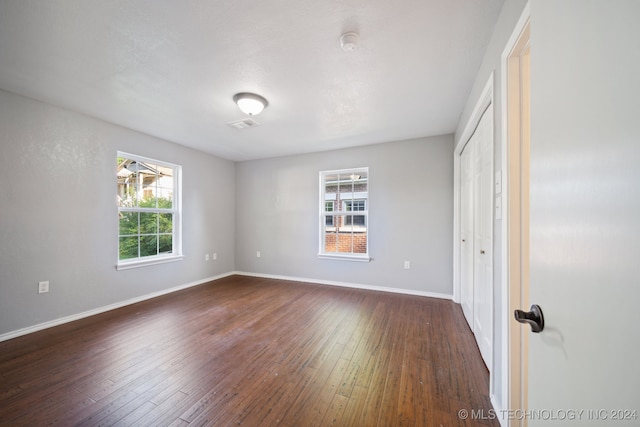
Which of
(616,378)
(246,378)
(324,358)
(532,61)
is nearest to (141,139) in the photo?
(246,378)

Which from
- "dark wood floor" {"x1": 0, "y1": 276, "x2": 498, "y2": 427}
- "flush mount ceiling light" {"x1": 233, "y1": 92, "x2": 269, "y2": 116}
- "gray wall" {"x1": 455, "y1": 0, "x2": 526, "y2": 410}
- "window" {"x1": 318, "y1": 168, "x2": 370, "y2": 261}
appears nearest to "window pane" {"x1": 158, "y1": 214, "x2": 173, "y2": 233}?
"dark wood floor" {"x1": 0, "y1": 276, "x2": 498, "y2": 427}

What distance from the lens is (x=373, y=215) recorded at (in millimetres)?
3977

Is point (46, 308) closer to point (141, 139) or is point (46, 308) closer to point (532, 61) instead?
point (141, 139)

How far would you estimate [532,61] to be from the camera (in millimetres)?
733

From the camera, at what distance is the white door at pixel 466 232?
254cm

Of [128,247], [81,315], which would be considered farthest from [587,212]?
[128,247]

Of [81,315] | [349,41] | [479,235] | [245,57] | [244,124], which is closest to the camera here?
[349,41]

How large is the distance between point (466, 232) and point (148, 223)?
183 inches

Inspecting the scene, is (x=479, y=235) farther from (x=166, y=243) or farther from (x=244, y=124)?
(x=166, y=243)

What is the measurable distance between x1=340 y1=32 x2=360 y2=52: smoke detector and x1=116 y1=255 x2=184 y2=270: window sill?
3.84 metres

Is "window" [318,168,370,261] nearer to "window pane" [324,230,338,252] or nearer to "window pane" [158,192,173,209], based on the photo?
"window pane" [324,230,338,252]

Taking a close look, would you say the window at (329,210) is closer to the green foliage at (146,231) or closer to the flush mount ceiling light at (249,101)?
the flush mount ceiling light at (249,101)

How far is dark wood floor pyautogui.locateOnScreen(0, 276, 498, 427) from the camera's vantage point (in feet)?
4.74

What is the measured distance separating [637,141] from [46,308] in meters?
4.37
